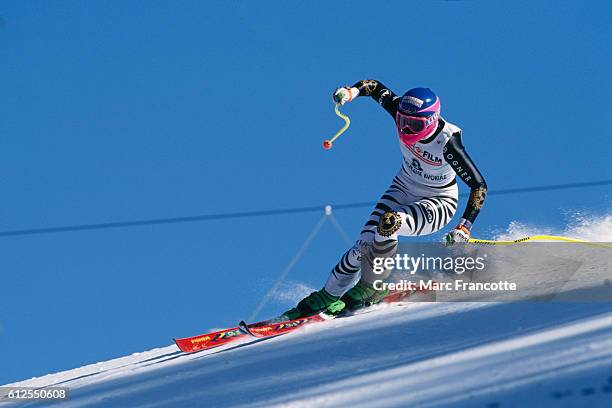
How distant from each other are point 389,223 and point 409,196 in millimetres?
523

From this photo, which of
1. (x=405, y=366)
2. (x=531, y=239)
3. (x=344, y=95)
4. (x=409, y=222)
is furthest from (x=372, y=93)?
(x=405, y=366)

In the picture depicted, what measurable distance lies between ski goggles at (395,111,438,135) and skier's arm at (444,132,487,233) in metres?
0.18

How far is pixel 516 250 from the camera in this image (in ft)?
22.0

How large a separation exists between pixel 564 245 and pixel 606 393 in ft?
14.3

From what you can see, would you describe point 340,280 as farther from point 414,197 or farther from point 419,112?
point 419,112

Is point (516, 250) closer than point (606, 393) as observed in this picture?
No

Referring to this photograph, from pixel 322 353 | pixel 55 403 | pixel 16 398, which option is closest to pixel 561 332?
pixel 322 353

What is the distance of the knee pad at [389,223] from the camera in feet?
18.3

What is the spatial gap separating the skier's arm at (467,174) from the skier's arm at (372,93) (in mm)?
562

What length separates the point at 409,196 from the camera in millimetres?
6043

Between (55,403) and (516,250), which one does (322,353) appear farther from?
(516,250)

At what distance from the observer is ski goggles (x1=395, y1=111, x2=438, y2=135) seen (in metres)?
5.57

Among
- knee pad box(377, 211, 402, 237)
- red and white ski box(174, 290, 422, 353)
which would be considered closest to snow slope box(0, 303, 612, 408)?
red and white ski box(174, 290, 422, 353)

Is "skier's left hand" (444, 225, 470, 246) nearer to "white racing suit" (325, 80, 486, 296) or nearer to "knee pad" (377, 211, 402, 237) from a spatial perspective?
"white racing suit" (325, 80, 486, 296)
